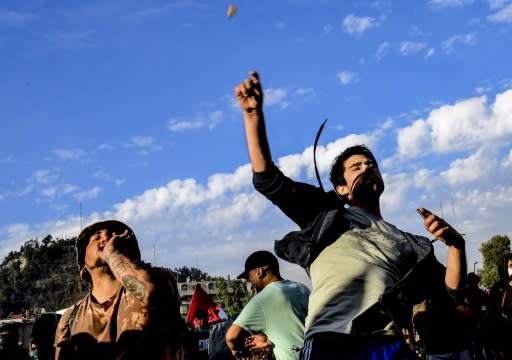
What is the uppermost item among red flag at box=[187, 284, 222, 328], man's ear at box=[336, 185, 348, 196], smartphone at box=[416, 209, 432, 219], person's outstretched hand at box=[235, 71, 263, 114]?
red flag at box=[187, 284, 222, 328]

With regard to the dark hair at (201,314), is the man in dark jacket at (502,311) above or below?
below

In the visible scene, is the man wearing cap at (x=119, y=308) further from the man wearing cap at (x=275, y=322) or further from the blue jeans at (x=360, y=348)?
the man wearing cap at (x=275, y=322)

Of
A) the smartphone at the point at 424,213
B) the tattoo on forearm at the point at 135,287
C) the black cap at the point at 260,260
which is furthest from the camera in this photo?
the black cap at the point at 260,260

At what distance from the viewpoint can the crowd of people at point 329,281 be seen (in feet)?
8.93

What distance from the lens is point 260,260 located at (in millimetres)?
5539

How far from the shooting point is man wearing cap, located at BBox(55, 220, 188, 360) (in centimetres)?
263

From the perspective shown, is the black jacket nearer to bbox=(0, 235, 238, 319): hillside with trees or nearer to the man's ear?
the man's ear

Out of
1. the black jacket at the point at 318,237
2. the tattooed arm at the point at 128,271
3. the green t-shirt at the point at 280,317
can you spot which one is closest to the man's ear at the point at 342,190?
the black jacket at the point at 318,237

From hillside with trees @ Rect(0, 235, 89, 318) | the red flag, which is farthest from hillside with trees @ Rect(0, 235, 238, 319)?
the red flag

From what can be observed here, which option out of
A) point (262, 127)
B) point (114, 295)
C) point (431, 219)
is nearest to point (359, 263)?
point (431, 219)

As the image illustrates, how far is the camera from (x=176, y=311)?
9.09 feet

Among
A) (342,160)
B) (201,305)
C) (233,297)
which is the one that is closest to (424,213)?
(342,160)

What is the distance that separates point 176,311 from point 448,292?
1417 mm

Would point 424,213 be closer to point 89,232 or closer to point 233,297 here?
point 89,232
